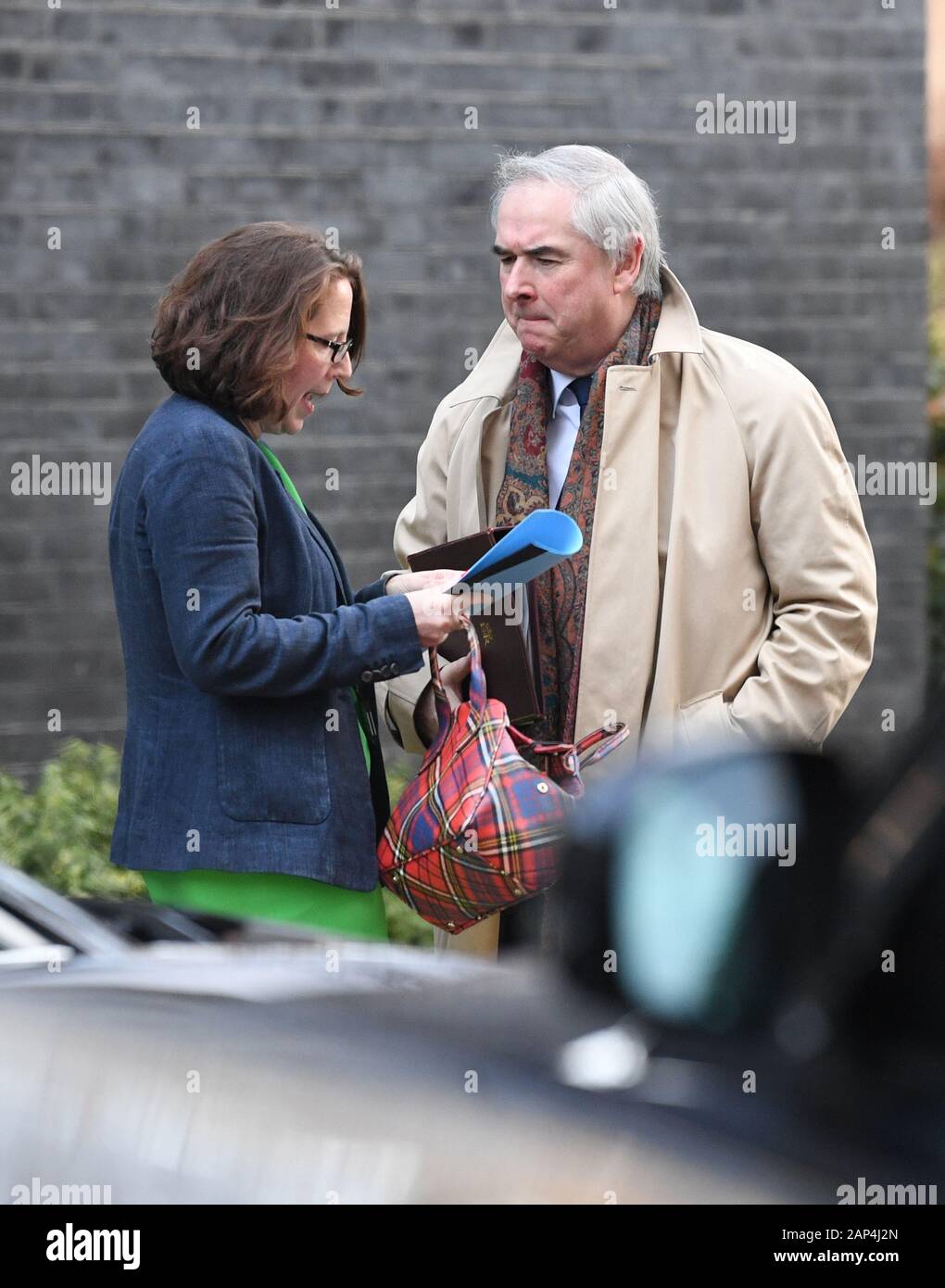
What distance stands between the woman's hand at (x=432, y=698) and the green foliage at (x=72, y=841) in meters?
1.86

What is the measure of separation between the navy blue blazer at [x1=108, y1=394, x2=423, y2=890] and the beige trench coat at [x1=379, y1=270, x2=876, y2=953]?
515 millimetres

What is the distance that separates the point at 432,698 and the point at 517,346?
2.46 ft

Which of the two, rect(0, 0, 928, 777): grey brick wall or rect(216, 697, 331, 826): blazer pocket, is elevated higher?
rect(0, 0, 928, 777): grey brick wall

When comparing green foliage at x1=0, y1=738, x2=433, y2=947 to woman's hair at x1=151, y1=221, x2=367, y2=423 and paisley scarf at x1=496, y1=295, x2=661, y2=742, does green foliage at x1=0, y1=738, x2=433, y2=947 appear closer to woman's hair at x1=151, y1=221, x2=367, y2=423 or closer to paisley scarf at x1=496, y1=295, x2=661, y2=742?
paisley scarf at x1=496, y1=295, x2=661, y2=742

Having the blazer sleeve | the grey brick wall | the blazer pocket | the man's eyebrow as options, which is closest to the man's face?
the man's eyebrow

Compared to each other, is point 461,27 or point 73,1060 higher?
point 461,27

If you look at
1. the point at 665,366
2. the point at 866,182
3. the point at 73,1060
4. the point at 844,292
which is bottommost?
the point at 73,1060

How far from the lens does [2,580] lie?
19.2 ft

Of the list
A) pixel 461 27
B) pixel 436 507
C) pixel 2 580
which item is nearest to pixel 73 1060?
pixel 436 507

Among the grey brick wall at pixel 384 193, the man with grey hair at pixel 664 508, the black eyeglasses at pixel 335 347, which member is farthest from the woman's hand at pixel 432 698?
the grey brick wall at pixel 384 193

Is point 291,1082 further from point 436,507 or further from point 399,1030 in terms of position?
point 436,507

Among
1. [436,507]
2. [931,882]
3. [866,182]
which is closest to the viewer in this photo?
[931,882]

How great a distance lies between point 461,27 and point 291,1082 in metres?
5.10

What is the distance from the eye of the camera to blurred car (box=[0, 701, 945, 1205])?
3.93ft
